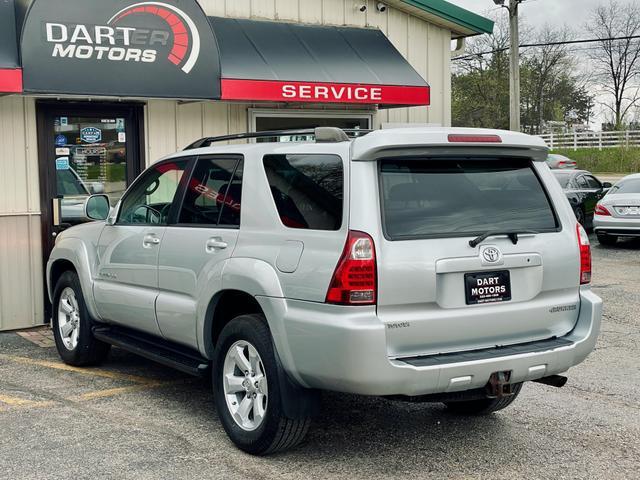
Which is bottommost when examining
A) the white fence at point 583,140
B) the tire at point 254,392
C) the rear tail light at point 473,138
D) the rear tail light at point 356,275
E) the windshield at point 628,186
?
the tire at point 254,392

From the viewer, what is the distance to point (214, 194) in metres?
5.77

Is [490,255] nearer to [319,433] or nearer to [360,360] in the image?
[360,360]

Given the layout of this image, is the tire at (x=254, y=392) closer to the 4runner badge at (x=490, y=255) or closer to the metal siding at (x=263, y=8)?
the 4runner badge at (x=490, y=255)

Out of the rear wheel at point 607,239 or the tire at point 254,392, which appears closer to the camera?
the tire at point 254,392

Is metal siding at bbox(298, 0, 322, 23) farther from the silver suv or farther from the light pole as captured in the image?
the light pole

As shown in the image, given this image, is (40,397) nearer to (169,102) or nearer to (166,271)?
(166,271)

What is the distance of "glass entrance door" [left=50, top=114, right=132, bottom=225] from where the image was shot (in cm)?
945

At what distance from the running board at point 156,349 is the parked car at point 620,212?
1205 centimetres

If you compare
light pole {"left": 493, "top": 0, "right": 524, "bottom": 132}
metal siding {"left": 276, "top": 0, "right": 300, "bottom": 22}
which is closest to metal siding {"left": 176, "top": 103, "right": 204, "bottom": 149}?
metal siding {"left": 276, "top": 0, "right": 300, "bottom": 22}

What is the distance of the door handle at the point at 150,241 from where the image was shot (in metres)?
6.15

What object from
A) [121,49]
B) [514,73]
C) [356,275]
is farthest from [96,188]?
[514,73]

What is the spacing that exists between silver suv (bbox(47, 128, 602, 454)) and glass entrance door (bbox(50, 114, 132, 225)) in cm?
413

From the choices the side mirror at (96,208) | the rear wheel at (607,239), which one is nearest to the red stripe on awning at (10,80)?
the side mirror at (96,208)

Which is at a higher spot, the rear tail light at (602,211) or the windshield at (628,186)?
the windshield at (628,186)
